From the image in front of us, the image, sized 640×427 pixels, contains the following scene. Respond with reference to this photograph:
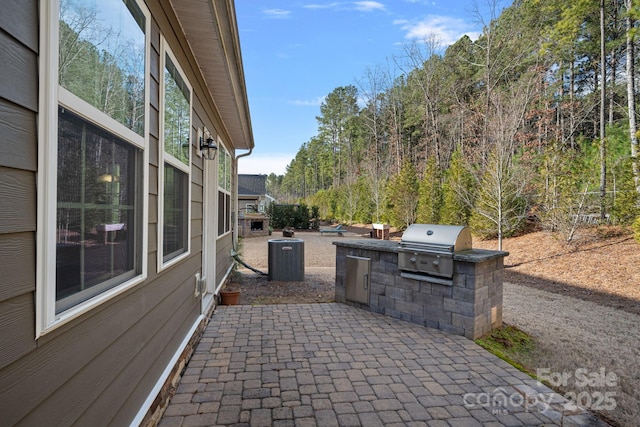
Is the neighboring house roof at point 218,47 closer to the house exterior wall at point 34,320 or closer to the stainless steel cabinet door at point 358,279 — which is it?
the house exterior wall at point 34,320

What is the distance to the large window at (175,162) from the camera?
2.36 meters

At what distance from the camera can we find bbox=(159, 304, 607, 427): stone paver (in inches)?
87.5

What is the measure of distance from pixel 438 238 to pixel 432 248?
137 mm

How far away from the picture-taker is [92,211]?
4.47 ft

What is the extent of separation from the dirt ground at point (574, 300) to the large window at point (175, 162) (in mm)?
2757

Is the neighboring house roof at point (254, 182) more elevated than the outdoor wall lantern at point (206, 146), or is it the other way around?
the neighboring house roof at point (254, 182)

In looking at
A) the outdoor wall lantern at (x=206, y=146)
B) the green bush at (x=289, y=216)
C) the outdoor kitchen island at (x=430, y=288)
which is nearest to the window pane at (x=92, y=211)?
the outdoor wall lantern at (x=206, y=146)

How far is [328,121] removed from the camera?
125ft

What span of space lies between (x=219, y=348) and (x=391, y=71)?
22.1 metres

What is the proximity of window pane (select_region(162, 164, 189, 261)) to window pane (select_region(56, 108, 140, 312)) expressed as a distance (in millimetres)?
614

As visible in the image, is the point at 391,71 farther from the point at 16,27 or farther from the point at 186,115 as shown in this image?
the point at 16,27

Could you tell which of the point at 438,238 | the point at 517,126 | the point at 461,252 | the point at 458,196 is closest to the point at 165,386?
the point at 438,238

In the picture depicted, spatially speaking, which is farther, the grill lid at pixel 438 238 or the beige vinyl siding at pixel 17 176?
the grill lid at pixel 438 238

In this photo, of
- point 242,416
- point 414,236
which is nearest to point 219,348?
point 242,416
